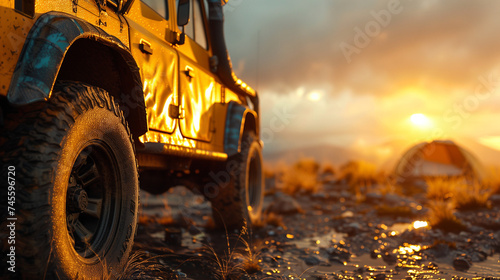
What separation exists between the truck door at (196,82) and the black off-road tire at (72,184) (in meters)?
1.06

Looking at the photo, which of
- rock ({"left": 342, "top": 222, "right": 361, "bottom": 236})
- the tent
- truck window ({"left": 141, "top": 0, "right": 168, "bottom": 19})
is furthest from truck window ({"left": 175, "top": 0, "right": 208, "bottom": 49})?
the tent

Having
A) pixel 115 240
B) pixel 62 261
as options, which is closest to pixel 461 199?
pixel 115 240

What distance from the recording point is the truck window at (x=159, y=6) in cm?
293

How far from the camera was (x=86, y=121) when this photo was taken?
5.92ft

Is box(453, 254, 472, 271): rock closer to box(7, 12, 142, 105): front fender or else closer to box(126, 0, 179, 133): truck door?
box(126, 0, 179, 133): truck door

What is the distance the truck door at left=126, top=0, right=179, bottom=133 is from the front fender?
0.77m

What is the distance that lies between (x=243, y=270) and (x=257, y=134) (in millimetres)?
2498

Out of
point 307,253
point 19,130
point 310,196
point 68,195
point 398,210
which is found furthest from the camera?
point 310,196

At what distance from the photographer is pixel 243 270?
287 cm

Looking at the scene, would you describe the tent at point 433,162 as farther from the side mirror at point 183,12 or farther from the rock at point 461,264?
the side mirror at point 183,12

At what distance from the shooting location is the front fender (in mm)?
1504

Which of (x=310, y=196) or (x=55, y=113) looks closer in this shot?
(x=55, y=113)

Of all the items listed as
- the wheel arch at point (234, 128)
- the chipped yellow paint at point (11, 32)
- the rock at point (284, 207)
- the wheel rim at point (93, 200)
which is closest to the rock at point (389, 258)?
the wheel arch at point (234, 128)

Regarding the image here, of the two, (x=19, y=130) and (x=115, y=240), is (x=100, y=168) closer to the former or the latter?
(x=115, y=240)
